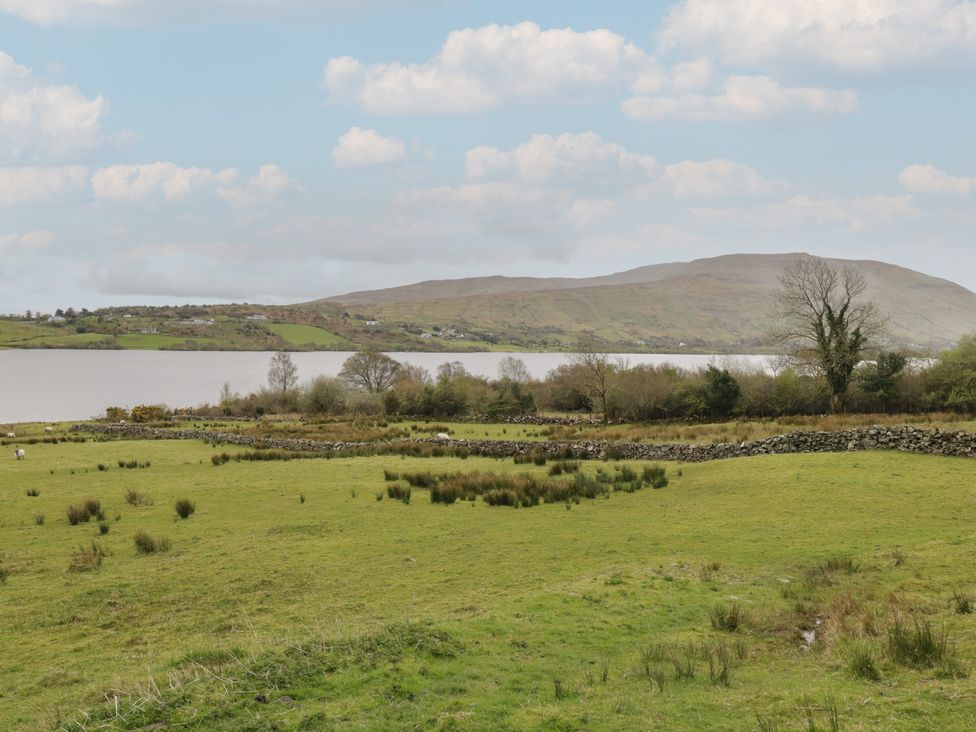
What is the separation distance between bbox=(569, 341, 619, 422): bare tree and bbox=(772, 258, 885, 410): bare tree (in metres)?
12.3

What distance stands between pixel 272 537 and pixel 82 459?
2314cm

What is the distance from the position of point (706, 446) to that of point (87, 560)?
22.4 meters

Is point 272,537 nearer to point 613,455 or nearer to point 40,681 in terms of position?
point 40,681

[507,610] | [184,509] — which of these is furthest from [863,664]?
[184,509]

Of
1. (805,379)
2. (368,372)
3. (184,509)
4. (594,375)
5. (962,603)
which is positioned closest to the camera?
(962,603)

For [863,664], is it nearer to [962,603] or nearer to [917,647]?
[917,647]

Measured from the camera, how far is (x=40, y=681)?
753 centimetres

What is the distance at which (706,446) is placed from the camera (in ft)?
88.4

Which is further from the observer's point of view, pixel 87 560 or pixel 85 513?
pixel 85 513

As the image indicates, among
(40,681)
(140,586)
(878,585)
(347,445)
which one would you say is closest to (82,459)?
(347,445)

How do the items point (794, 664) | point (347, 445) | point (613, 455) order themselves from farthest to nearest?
point (347, 445) < point (613, 455) < point (794, 664)

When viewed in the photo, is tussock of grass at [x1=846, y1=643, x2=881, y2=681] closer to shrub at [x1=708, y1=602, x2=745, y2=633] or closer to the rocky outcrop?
shrub at [x1=708, y1=602, x2=745, y2=633]

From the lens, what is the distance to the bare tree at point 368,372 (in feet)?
247

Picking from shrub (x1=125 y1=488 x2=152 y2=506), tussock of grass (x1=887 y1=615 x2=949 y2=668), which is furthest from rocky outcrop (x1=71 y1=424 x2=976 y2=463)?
tussock of grass (x1=887 y1=615 x2=949 y2=668)
